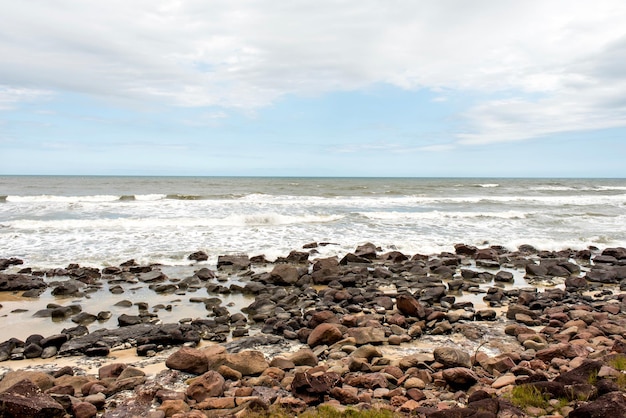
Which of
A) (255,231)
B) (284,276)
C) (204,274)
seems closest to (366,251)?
(284,276)

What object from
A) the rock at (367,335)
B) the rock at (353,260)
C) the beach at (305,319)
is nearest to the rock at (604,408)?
the beach at (305,319)

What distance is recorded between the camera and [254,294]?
10.7 m

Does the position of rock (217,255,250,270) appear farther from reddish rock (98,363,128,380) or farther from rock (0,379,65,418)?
rock (0,379,65,418)

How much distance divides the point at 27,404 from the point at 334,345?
4064 millimetres

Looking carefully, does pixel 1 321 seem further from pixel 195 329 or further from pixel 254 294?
pixel 254 294

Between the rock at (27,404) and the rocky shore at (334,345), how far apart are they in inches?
0.5

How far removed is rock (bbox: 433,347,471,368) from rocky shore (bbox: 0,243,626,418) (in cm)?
2

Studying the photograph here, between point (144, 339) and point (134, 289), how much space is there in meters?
4.06

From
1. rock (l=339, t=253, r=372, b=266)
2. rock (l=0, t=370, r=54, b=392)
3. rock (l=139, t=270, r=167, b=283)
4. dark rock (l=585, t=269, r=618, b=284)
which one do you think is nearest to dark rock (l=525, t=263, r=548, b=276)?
dark rock (l=585, t=269, r=618, b=284)

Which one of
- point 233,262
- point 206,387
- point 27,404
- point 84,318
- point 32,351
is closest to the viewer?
point 27,404

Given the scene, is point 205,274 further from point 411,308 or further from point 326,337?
point 411,308

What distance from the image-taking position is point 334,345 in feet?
22.6

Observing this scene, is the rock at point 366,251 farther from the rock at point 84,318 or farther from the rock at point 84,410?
the rock at point 84,410

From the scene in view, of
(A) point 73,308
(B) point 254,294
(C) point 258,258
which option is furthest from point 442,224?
(A) point 73,308
